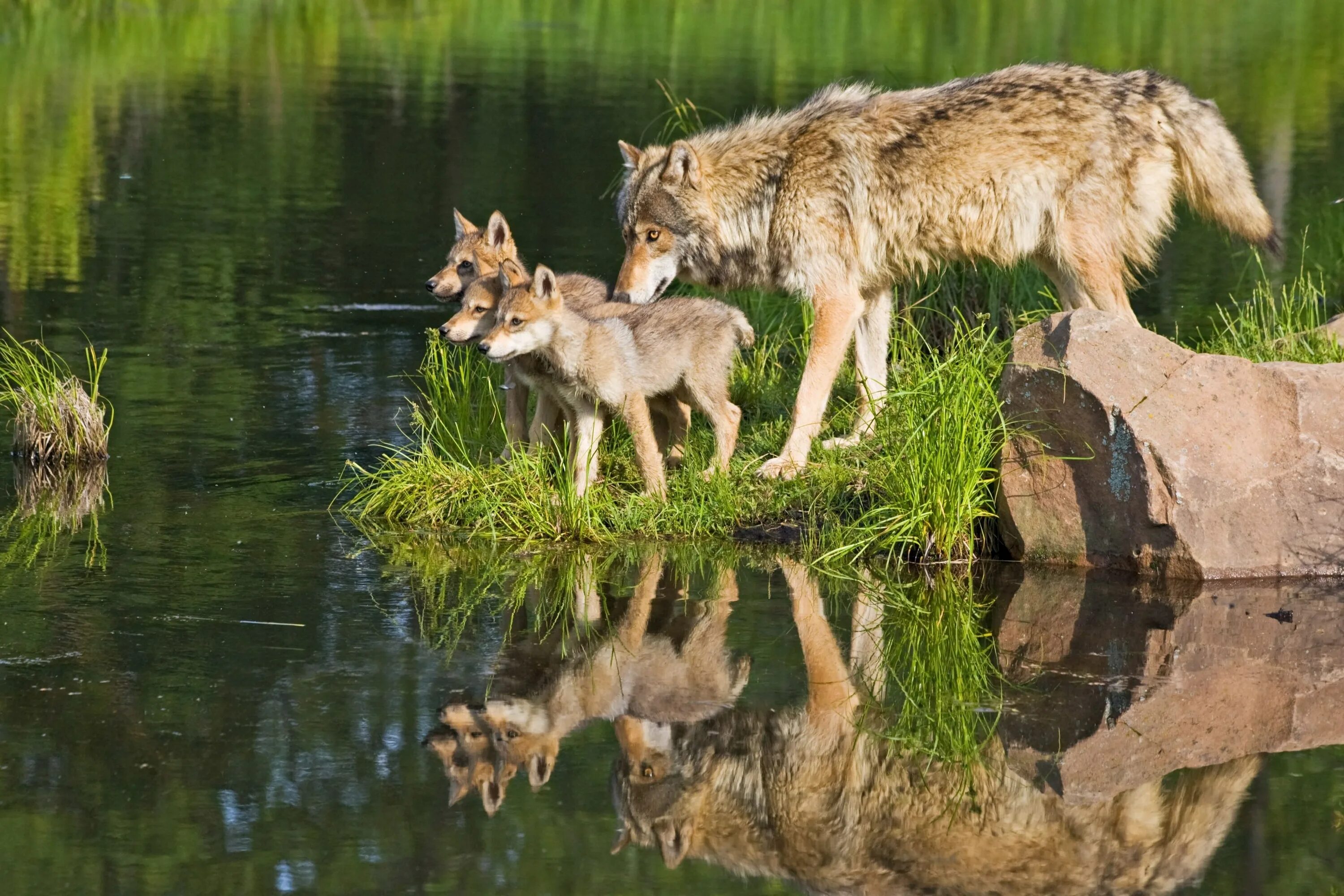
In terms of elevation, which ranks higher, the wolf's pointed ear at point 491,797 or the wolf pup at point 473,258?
the wolf pup at point 473,258

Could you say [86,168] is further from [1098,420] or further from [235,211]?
[1098,420]

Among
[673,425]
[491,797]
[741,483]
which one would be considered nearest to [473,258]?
[673,425]

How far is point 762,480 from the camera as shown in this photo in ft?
30.7

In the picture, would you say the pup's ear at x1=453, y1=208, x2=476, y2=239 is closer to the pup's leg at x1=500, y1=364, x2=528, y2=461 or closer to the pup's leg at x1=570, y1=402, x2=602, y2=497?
the pup's leg at x1=500, y1=364, x2=528, y2=461

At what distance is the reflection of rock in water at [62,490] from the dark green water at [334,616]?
136 mm

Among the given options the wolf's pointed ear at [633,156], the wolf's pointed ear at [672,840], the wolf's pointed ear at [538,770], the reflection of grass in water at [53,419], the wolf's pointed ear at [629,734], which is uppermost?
the wolf's pointed ear at [633,156]

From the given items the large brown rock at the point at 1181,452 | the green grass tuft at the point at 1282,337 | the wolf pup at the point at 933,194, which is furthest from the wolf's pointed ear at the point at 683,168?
the green grass tuft at the point at 1282,337

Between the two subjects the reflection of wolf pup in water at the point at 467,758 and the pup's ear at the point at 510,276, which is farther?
the pup's ear at the point at 510,276

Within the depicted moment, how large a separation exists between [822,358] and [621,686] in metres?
3.18

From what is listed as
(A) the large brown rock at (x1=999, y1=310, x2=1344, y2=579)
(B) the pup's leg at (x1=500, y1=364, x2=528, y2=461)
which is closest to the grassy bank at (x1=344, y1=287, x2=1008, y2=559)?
(B) the pup's leg at (x1=500, y1=364, x2=528, y2=461)

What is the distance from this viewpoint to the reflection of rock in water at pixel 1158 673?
6.28m

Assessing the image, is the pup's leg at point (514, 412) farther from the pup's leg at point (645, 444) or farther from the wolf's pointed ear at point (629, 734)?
the wolf's pointed ear at point (629, 734)

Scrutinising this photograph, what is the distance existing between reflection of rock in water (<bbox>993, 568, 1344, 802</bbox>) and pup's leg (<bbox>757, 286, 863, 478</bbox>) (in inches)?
60.3

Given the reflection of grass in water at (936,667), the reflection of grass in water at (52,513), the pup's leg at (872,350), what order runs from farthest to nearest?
the pup's leg at (872,350), the reflection of grass in water at (52,513), the reflection of grass in water at (936,667)
